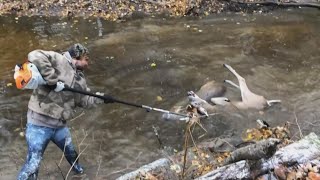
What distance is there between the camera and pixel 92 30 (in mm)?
13664

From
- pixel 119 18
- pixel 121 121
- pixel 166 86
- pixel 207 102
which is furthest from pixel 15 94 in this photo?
pixel 119 18

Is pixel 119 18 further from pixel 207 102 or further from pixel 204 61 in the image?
pixel 207 102

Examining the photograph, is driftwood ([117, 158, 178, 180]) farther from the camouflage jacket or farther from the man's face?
the man's face

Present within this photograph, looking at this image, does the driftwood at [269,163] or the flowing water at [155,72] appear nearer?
the driftwood at [269,163]

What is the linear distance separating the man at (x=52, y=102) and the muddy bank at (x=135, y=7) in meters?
9.23

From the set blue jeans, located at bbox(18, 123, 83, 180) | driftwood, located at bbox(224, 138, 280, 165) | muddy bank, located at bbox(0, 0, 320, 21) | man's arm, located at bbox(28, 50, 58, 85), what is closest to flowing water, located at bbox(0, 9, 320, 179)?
muddy bank, located at bbox(0, 0, 320, 21)

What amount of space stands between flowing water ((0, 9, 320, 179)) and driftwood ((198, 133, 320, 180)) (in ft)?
5.90

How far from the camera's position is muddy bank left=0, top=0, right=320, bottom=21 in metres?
15.1

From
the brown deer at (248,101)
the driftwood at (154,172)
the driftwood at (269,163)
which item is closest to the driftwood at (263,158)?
the driftwood at (269,163)

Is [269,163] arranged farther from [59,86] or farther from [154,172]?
[59,86]

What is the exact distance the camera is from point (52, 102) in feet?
18.3

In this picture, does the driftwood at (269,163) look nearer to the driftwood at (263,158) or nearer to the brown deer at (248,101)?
the driftwood at (263,158)

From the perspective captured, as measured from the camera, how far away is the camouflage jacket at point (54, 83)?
17.4 feet

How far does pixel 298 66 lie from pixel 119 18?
628 centimetres
